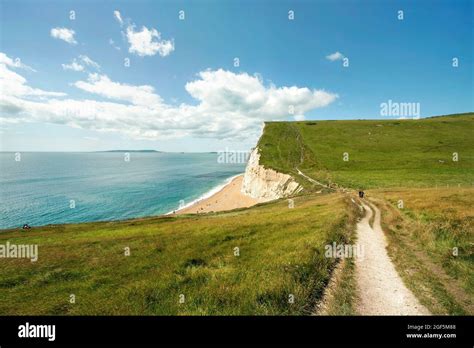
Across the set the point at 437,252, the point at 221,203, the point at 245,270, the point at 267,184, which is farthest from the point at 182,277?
the point at 267,184

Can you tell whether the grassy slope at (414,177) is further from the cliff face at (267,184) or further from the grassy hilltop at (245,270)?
the cliff face at (267,184)

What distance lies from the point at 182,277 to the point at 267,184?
242 feet

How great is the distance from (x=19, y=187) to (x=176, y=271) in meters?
140

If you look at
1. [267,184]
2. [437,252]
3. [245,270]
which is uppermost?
[267,184]

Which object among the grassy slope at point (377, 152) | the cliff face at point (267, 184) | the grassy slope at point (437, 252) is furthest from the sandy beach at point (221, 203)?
the grassy slope at point (437, 252)

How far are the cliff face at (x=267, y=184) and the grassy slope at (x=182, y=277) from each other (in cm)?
5100

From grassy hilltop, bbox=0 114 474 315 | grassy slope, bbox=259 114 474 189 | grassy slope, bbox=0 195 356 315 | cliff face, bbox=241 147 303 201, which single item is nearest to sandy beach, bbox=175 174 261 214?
cliff face, bbox=241 147 303 201

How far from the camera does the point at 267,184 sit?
271 ft

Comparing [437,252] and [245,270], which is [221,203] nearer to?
[437,252]

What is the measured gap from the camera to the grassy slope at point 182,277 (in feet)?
26.5

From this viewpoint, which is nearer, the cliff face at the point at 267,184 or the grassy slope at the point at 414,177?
the grassy slope at the point at 414,177
